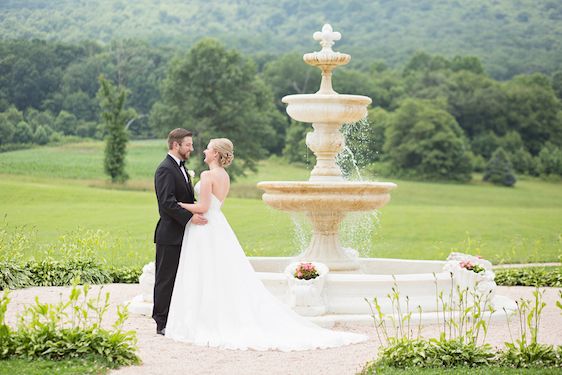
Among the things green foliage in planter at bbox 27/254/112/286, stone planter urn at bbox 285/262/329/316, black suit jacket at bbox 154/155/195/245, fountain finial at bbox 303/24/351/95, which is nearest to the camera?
black suit jacket at bbox 154/155/195/245

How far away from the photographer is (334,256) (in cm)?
1062

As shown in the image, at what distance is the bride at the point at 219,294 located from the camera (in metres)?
7.79

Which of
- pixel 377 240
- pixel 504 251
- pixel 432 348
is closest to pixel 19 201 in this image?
pixel 377 240

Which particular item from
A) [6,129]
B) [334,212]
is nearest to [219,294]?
[334,212]

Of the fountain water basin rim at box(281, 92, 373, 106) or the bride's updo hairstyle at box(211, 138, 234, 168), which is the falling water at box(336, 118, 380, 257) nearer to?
the fountain water basin rim at box(281, 92, 373, 106)

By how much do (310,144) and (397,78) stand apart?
49188 millimetres

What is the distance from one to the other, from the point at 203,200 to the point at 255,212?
64.6 feet

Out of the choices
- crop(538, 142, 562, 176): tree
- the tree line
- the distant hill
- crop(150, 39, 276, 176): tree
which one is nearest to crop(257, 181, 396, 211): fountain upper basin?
the tree line

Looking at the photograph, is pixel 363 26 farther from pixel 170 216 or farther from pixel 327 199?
pixel 170 216

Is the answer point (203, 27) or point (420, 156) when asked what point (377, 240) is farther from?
point (203, 27)

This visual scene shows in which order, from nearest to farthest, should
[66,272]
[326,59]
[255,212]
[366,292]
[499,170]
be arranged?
[366,292], [326,59], [66,272], [255,212], [499,170]

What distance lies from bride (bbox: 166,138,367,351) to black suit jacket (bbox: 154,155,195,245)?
109mm

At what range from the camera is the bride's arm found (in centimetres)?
813

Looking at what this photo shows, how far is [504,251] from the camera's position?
20.4 meters
